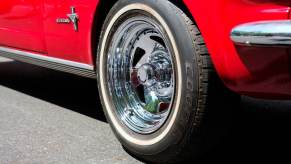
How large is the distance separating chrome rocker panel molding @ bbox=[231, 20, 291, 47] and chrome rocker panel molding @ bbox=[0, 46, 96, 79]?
142 cm

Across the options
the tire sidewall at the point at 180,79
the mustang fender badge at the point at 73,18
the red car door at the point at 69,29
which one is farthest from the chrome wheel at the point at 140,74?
the mustang fender badge at the point at 73,18

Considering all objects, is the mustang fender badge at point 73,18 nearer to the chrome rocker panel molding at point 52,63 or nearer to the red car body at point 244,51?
the chrome rocker panel molding at point 52,63

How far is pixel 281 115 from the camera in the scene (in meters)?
4.19

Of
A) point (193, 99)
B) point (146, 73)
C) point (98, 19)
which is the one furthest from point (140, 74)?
point (193, 99)

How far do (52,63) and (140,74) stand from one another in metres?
1.06

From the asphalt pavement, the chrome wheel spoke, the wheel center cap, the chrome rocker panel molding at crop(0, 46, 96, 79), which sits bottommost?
the asphalt pavement

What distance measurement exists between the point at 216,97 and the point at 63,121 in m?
1.70

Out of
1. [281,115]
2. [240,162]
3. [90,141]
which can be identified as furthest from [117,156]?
[281,115]

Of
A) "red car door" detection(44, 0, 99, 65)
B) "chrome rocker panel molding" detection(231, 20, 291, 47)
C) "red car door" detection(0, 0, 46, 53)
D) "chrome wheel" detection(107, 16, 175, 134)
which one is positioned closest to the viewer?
"chrome rocker panel molding" detection(231, 20, 291, 47)

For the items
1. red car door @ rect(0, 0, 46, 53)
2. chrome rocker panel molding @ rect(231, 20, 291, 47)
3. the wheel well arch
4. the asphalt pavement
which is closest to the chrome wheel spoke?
the wheel well arch

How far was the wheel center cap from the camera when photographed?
3221 millimetres

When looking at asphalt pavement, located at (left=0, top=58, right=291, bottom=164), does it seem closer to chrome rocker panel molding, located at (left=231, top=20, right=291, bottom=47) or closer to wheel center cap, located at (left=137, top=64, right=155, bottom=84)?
wheel center cap, located at (left=137, top=64, right=155, bottom=84)

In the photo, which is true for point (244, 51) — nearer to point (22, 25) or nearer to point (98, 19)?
point (98, 19)

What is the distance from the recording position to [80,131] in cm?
378
